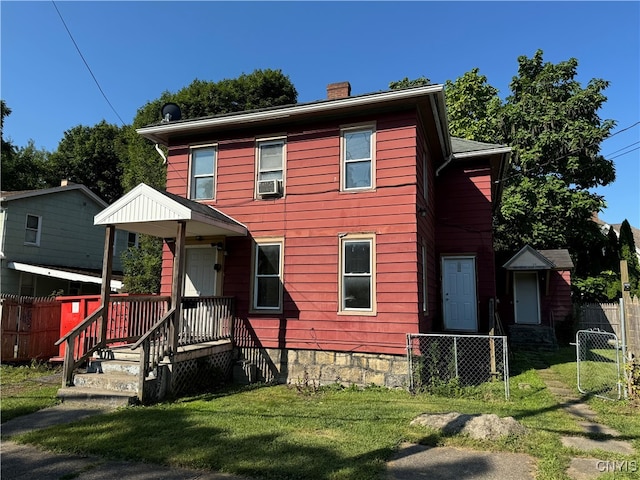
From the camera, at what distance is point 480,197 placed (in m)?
11.3

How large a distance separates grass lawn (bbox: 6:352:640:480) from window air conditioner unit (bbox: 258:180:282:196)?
14.1 ft

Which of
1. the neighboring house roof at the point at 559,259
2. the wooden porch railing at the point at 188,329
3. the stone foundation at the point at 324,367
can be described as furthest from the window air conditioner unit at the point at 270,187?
the neighboring house roof at the point at 559,259

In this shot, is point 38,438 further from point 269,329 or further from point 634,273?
point 634,273

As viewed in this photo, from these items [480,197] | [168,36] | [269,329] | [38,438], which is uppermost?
[168,36]

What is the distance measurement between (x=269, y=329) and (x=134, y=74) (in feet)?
22.0

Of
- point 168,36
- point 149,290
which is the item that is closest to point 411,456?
point 168,36

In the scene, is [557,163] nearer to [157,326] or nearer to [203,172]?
[203,172]

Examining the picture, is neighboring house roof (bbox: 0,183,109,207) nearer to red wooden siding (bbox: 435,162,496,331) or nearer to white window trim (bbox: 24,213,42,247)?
white window trim (bbox: 24,213,42,247)

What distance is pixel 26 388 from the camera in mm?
7941

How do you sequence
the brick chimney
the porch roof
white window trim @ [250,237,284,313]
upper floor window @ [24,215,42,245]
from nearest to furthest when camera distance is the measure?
the porch roof
white window trim @ [250,237,284,313]
the brick chimney
upper floor window @ [24,215,42,245]

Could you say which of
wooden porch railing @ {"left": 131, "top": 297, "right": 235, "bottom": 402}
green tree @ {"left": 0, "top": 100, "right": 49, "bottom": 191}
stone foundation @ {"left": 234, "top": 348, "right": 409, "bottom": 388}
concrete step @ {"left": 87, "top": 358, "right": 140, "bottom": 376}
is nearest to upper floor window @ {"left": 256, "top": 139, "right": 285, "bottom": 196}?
wooden porch railing @ {"left": 131, "top": 297, "right": 235, "bottom": 402}

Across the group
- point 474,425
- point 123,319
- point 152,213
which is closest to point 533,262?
point 474,425

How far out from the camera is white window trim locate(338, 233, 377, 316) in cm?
839

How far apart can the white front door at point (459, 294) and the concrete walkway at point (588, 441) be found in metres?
3.36
